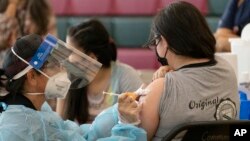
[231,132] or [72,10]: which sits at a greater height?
[231,132]

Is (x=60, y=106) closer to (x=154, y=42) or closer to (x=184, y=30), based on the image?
(x=154, y=42)

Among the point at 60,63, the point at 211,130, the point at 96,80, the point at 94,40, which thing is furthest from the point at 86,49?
the point at 211,130

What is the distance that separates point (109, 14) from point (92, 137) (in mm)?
3402

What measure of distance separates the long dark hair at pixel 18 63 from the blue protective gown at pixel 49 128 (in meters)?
0.07

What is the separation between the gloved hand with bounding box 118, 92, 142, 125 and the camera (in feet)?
5.01

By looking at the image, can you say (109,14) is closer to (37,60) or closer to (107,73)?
(107,73)

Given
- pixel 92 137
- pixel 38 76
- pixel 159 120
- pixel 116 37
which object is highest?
pixel 38 76

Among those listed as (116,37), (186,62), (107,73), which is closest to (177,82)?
(186,62)

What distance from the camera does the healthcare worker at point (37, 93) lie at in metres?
1.52

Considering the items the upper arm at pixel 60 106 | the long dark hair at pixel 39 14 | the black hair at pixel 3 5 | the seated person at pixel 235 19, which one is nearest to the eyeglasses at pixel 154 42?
the upper arm at pixel 60 106

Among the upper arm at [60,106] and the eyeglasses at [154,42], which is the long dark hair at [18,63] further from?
the upper arm at [60,106]

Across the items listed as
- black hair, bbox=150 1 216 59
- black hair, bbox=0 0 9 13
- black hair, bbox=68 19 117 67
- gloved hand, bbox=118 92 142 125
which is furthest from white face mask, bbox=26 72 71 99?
black hair, bbox=0 0 9 13

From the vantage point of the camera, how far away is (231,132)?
143 cm

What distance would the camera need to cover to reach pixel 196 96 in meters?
1.53
